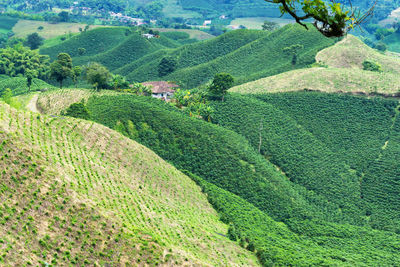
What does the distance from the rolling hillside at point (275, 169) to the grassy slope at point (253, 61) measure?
30.7 m

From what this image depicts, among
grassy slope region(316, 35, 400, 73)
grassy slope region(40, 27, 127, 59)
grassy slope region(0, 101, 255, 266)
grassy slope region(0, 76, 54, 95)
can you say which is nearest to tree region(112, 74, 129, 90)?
grassy slope region(0, 76, 54, 95)

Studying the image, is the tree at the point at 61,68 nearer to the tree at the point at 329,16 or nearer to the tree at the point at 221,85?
A: the tree at the point at 221,85

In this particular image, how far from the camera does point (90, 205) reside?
40188 mm

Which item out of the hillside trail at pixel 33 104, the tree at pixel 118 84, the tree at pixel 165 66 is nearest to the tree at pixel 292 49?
the tree at pixel 165 66

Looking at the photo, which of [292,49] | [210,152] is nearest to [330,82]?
[292,49]

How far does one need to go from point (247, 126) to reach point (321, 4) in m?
70.6

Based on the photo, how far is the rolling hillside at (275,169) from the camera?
56.5m

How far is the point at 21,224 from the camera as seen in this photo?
119 feet

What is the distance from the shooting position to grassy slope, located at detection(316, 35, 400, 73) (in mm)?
116062

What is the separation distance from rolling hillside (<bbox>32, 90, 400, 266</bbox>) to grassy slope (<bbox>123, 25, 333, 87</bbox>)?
30.7 meters

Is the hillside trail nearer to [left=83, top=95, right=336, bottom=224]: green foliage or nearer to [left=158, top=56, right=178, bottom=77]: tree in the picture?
[left=83, top=95, right=336, bottom=224]: green foliage

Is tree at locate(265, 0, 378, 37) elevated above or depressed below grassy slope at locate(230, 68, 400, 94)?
above

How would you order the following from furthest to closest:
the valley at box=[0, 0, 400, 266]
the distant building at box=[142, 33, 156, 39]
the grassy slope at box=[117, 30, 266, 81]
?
the distant building at box=[142, 33, 156, 39]
the grassy slope at box=[117, 30, 266, 81]
the valley at box=[0, 0, 400, 266]

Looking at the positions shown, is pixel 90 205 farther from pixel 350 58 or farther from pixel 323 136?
pixel 350 58
